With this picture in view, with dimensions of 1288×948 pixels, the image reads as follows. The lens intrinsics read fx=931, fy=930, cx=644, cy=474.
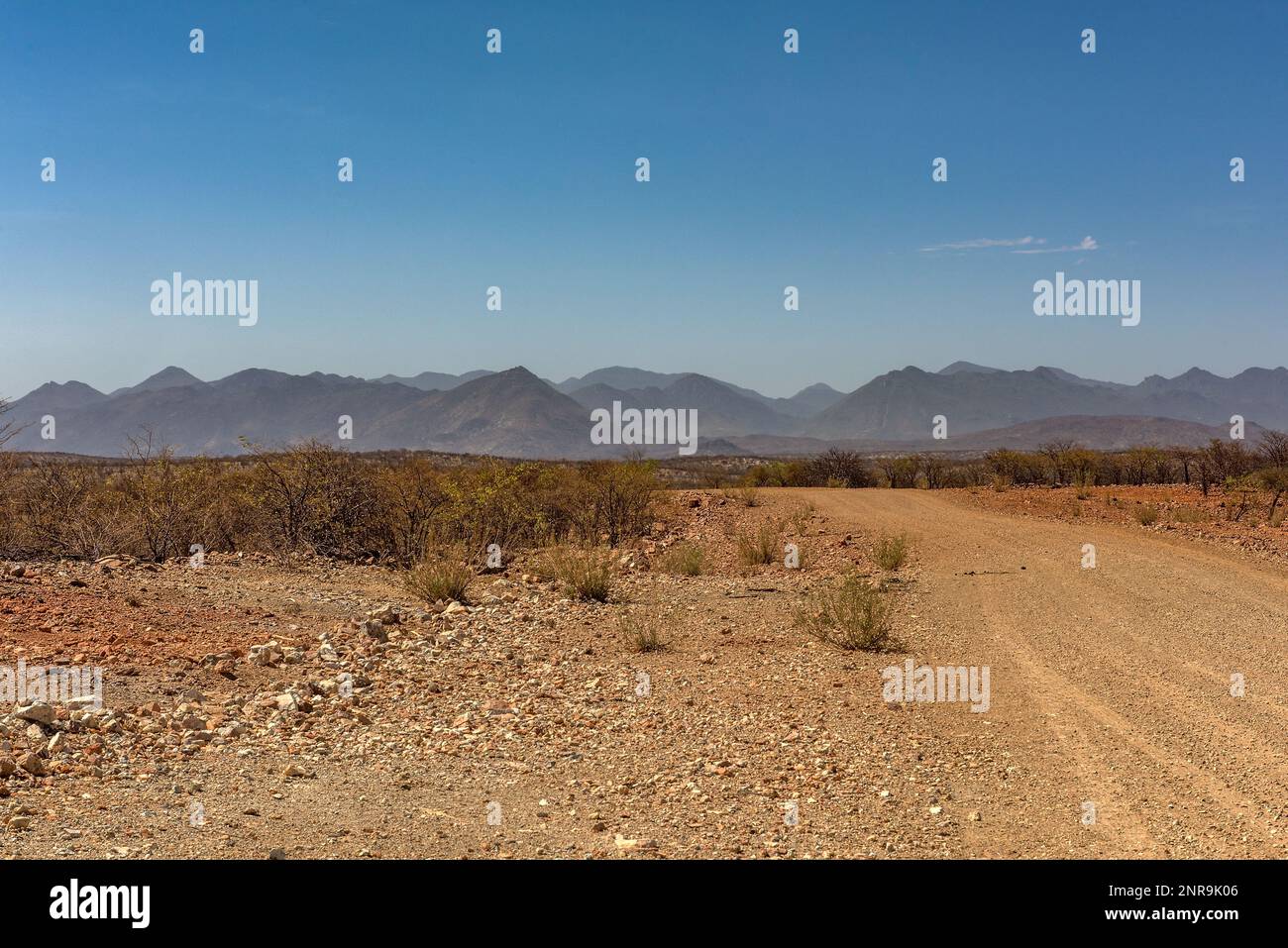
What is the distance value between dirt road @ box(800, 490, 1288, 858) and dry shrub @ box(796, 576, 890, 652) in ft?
2.12

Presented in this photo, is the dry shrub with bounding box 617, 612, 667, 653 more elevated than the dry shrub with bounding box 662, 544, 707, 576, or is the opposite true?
the dry shrub with bounding box 662, 544, 707, 576

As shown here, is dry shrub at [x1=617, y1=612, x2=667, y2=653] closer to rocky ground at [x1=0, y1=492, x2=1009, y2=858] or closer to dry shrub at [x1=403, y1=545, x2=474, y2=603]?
rocky ground at [x1=0, y1=492, x2=1009, y2=858]

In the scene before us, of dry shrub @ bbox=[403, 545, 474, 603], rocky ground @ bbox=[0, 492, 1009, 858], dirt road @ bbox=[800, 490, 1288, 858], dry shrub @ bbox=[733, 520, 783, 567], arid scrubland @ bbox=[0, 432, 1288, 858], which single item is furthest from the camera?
dry shrub @ bbox=[733, 520, 783, 567]

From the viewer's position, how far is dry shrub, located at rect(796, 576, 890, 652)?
9781 mm

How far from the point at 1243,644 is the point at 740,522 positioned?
1213 centimetres

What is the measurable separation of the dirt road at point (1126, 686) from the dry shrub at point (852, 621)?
0.64m

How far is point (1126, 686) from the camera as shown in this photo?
817 cm

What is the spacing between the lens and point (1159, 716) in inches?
288

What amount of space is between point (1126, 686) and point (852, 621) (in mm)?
2674

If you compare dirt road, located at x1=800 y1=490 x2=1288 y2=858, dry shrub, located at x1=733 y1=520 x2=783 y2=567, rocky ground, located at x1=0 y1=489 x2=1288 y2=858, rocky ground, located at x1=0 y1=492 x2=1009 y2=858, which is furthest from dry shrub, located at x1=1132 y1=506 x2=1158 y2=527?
rocky ground, located at x1=0 y1=492 x2=1009 y2=858

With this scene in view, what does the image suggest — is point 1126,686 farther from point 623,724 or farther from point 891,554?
point 891,554

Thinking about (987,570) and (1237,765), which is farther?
(987,570)
